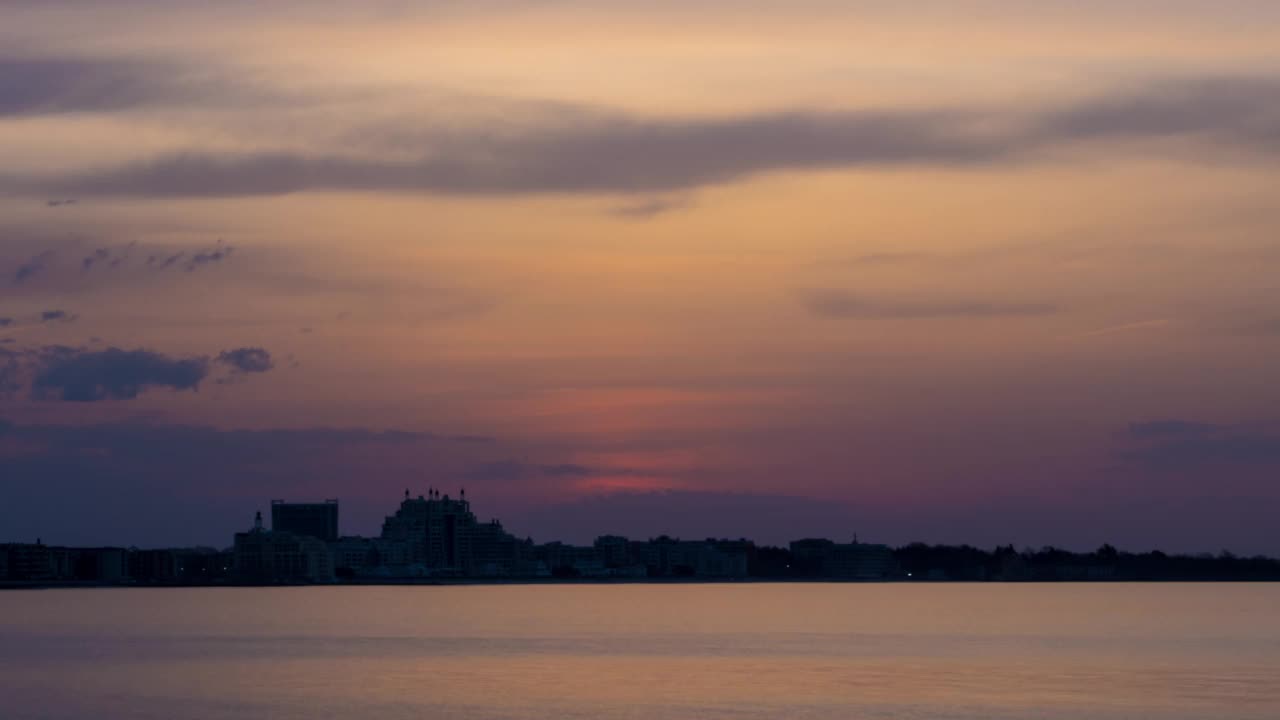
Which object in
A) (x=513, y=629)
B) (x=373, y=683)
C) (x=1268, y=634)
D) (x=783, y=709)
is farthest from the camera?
(x=513, y=629)

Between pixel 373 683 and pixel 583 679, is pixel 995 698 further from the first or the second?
pixel 373 683

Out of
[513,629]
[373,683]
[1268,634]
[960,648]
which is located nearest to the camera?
[373,683]

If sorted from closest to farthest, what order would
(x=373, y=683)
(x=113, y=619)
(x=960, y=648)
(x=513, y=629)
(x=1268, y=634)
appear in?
(x=373, y=683) < (x=960, y=648) < (x=1268, y=634) < (x=513, y=629) < (x=113, y=619)

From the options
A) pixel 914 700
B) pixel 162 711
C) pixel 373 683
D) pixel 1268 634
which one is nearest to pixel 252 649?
pixel 373 683

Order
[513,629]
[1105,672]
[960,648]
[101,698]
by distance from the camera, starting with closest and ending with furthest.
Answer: [101,698] → [1105,672] → [960,648] → [513,629]

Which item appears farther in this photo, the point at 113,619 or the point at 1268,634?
the point at 113,619

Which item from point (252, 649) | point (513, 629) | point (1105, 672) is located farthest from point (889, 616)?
point (1105, 672)

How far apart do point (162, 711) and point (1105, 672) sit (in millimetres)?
42963

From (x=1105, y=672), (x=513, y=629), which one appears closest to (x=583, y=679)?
(x=1105, y=672)

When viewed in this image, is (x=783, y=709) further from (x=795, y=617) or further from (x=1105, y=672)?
(x=795, y=617)

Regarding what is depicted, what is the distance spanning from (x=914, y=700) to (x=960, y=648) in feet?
140

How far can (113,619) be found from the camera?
18700 centimetres

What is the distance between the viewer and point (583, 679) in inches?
3484

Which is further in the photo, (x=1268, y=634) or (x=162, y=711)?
(x=1268, y=634)
